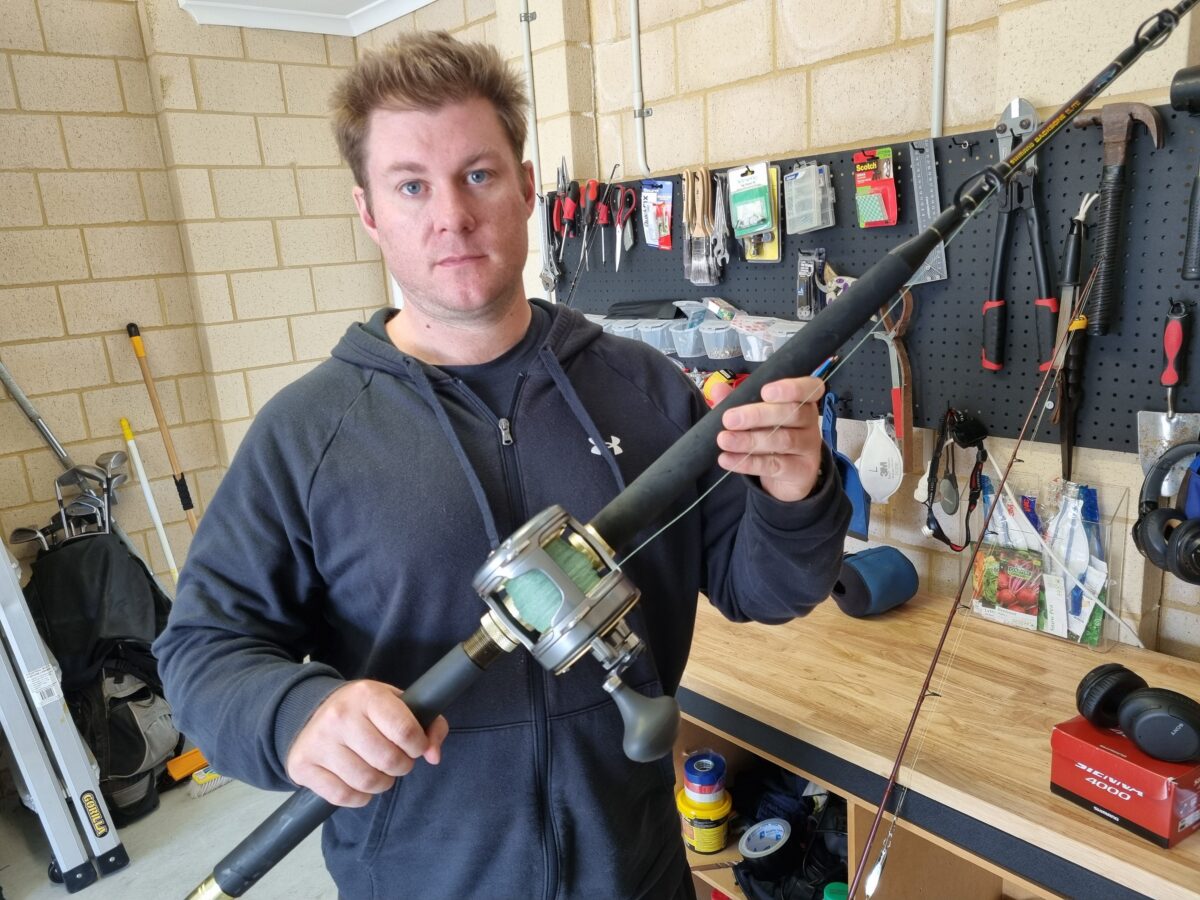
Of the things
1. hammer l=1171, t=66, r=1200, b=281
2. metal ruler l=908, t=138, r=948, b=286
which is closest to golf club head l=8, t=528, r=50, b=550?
metal ruler l=908, t=138, r=948, b=286

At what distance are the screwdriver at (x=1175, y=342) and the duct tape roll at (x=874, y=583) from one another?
0.59 m

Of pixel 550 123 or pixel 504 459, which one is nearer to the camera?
pixel 504 459

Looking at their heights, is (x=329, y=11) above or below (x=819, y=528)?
above

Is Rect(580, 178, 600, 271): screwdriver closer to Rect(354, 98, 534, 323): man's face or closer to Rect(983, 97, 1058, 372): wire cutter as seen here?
Rect(983, 97, 1058, 372): wire cutter

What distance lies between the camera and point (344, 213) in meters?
3.43

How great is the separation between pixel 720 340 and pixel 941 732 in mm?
1042

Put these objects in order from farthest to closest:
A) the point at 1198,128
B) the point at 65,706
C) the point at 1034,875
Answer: the point at 65,706 → the point at 1198,128 → the point at 1034,875

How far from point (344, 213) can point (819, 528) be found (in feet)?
9.82

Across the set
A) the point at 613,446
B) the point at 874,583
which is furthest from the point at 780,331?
the point at 613,446

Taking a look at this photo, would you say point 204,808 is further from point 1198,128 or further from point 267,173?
point 1198,128

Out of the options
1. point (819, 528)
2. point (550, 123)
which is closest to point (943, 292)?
point (819, 528)

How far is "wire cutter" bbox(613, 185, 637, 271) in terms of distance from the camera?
2.25 metres

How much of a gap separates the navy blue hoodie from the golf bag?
1996 millimetres

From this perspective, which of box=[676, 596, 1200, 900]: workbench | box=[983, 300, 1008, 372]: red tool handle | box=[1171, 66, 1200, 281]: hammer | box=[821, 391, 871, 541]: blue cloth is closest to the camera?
box=[676, 596, 1200, 900]: workbench
